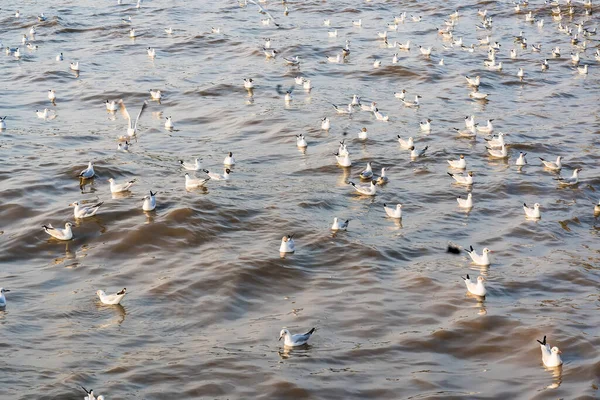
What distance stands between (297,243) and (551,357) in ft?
21.7

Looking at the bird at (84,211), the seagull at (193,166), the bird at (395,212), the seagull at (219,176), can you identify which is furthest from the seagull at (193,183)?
the bird at (395,212)

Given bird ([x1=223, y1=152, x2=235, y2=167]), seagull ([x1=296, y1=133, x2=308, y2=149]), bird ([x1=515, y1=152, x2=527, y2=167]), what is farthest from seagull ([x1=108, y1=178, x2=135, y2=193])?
bird ([x1=515, y1=152, x2=527, y2=167])

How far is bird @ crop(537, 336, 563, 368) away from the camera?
1460cm

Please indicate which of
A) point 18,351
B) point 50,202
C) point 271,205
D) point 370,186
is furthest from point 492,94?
point 18,351

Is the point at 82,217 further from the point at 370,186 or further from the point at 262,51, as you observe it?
the point at 262,51

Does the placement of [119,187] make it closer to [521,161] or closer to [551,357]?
[521,161]

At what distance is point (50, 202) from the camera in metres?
22.0

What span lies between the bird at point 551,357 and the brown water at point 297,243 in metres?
0.14

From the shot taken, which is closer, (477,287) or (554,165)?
(477,287)

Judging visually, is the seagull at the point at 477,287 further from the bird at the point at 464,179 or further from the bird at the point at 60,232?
the bird at the point at 60,232

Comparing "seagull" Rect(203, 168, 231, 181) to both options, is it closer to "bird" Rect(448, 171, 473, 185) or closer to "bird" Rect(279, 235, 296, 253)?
"bird" Rect(279, 235, 296, 253)

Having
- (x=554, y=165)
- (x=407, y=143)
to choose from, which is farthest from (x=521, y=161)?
(x=407, y=143)

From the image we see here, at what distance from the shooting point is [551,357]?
1465 cm

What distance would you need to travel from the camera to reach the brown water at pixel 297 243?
14641 millimetres
